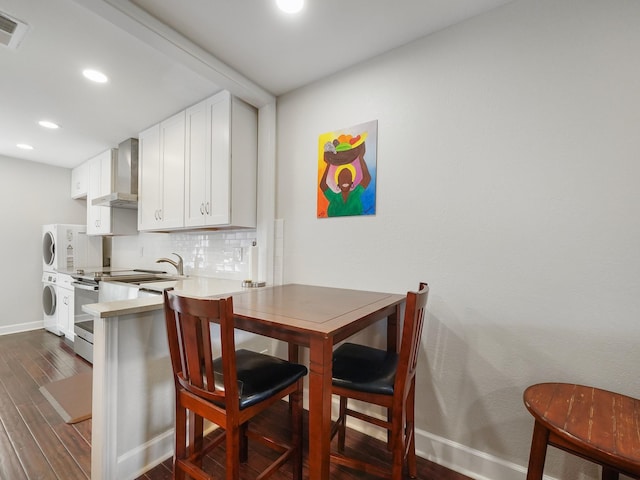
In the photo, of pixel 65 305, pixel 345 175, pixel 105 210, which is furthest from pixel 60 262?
pixel 345 175

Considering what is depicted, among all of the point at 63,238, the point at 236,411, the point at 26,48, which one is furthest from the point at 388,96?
the point at 63,238

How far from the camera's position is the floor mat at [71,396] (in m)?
1.95

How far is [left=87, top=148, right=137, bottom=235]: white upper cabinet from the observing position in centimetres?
342

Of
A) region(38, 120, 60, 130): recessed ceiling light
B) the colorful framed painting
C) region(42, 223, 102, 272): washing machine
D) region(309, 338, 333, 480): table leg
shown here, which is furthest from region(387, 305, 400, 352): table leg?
region(42, 223, 102, 272): washing machine

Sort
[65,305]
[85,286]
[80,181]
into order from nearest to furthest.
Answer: [85,286], [65,305], [80,181]

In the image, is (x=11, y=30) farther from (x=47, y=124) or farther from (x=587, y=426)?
(x=587, y=426)

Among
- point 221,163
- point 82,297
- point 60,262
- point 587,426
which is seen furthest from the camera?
point 60,262

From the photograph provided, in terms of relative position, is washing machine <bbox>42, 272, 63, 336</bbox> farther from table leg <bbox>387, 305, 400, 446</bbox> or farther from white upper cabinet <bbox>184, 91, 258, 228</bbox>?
table leg <bbox>387, 305, 400, 446</bbox>

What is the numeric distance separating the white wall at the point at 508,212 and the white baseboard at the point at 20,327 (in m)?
4.79

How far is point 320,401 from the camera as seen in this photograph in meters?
0.96

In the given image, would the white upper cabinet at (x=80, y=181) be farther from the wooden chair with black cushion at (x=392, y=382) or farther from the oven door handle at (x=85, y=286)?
the wooden chair with black cushion at (x=392, y=382)

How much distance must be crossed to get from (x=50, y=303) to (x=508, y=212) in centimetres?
518

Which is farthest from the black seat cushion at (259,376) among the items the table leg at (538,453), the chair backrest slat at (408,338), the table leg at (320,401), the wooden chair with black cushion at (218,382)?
the table leg at (538,453)

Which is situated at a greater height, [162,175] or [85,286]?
[162,175]
